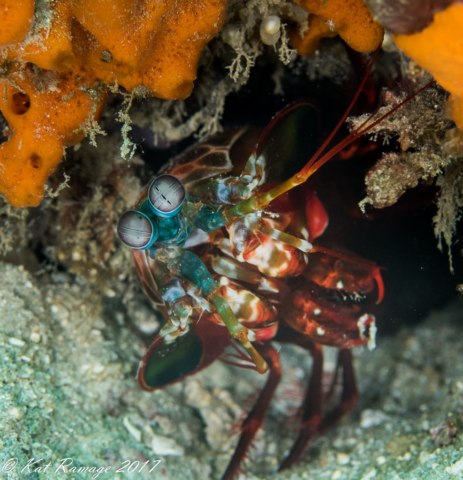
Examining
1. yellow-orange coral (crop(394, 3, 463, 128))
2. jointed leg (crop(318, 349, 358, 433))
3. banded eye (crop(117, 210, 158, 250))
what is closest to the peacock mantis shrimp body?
banded eye (crop(117, 210, 158, 250))

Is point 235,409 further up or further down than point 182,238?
further down

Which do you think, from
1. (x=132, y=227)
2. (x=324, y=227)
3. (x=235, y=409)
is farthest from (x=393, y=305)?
(x=132, y=227)

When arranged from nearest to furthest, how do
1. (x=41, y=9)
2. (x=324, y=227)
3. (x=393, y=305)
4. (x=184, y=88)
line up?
(x=41, y=9) → (x=184, y=88) → (x=324, y=227) → (x=393, y=305)

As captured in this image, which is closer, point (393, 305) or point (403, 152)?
point (403, 152)

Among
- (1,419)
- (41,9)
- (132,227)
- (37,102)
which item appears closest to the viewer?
(41,9)

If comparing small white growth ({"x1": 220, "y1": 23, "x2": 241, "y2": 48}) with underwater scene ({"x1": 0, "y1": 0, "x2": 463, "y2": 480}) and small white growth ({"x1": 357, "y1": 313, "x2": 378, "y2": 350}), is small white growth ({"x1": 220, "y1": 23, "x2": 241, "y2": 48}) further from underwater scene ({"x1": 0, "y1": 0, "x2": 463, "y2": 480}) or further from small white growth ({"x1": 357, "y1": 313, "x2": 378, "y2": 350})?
small white growth ({"x1": 357, "y1": 313, "x2": 378, "y2": 350})

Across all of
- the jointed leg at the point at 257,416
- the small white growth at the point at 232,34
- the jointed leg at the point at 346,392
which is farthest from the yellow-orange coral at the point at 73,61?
the jointed leg at the point at 346,392

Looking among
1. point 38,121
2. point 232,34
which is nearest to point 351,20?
point 232,34

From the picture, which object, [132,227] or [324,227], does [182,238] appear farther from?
[324,227]
